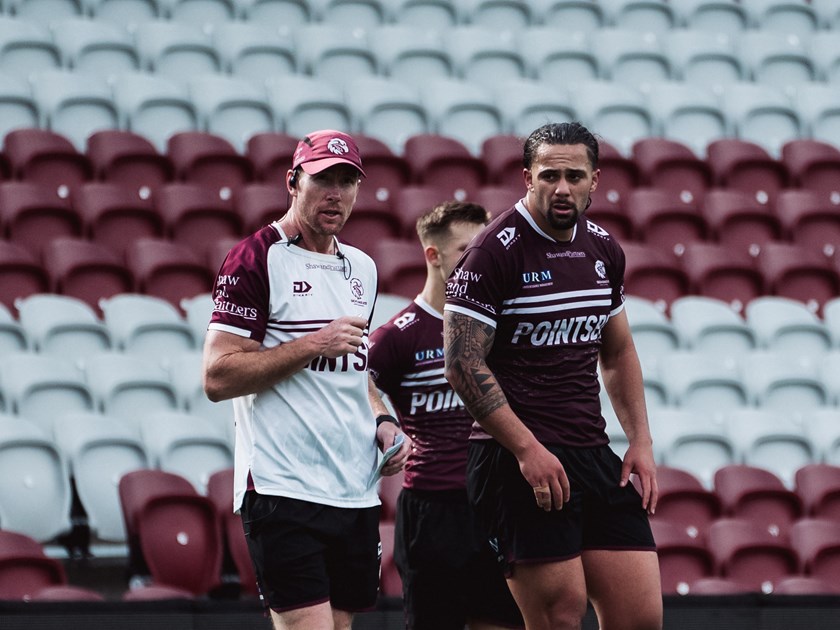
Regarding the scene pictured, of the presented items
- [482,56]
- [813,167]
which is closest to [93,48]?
[482,56]

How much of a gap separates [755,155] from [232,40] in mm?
4235

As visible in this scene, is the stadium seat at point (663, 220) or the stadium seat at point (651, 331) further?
the stadium seat at point (663, 220)

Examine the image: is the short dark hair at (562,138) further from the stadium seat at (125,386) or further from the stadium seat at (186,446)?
the stadium seat at (125,386)

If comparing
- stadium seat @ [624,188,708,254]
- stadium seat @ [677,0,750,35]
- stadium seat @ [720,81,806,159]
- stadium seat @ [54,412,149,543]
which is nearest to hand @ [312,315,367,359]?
stadium seat @ [54,412,149,543]

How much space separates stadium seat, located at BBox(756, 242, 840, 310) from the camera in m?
9.02

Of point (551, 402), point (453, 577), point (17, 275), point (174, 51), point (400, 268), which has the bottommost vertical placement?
point (453, 577)

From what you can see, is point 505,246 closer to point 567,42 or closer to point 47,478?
point 47,478

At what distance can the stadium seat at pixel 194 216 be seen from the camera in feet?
27.3

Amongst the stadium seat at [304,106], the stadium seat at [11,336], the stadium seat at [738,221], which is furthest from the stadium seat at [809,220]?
the stadium seat at [11,336]

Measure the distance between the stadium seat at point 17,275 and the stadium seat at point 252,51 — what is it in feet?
10.6

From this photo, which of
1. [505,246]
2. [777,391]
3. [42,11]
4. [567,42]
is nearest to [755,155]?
[567,42]

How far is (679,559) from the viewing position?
630 centimetres

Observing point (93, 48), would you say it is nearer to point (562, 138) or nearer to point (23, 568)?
point (23, 568)

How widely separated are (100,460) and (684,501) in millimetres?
2943
